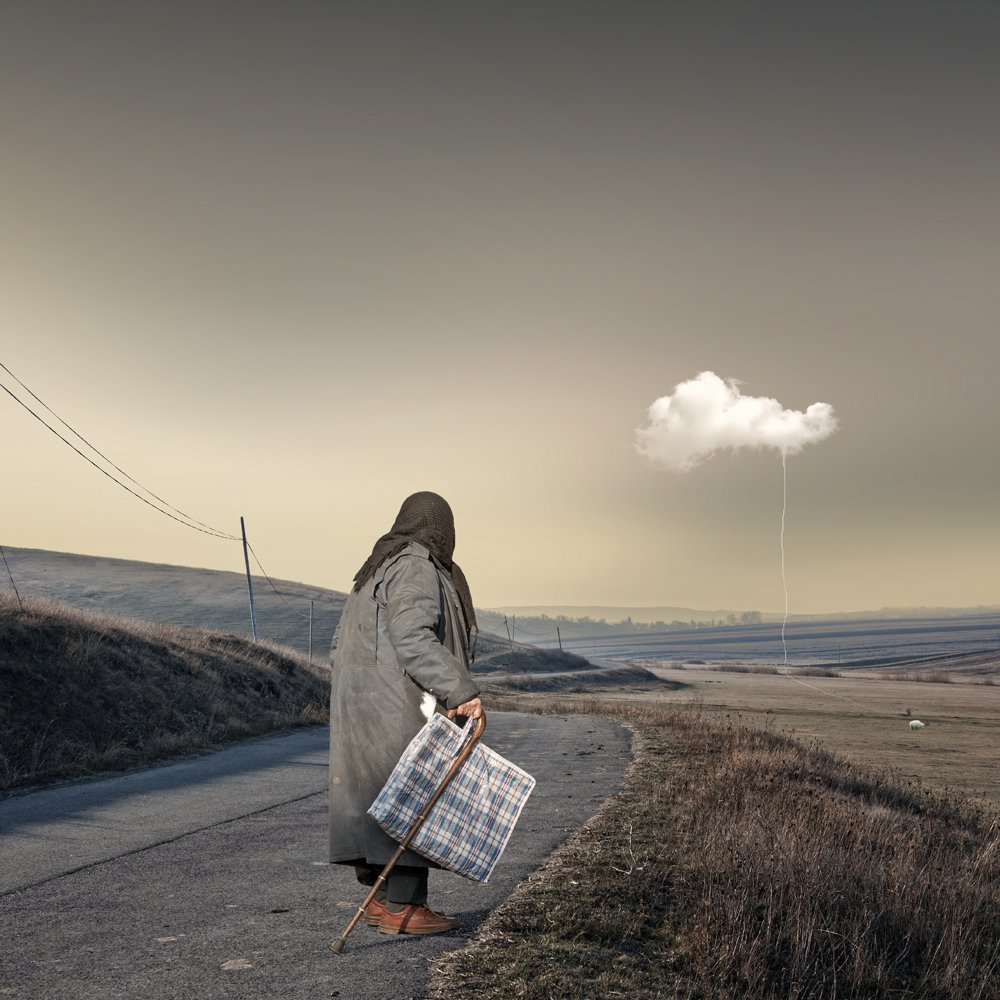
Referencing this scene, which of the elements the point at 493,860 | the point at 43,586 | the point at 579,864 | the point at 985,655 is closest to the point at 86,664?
the point at 579,864

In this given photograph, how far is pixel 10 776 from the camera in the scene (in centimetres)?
1093

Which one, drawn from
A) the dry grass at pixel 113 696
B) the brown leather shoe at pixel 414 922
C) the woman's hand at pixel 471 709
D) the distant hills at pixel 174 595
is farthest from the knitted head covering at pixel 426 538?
the distant hills at pixel 174 595

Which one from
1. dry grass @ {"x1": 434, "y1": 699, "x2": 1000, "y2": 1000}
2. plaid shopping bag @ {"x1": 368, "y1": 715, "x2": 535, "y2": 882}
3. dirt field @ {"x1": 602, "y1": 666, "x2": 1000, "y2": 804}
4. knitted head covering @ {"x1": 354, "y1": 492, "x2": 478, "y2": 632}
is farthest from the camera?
dirt field @ {"x1": 602, "y1": 666, "x2": 1000, "y2": 804}

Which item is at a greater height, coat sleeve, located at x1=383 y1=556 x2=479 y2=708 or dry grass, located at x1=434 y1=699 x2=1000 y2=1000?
coat sleeve, located at x1=383 y1=556 x2=479 y2=708

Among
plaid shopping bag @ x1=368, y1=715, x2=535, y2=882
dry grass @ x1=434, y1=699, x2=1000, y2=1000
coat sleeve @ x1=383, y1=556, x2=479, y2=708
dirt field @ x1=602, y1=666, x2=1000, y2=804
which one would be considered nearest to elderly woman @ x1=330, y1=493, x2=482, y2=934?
coat sleeve @ x1=383, y1=556, x2=479, y2=708

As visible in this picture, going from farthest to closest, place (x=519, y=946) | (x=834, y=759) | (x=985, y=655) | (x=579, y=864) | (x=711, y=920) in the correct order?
(x=985, y=655), (x=834, y=759), (x=579, y=864), (x=711, y=920), (x=519, y=946)

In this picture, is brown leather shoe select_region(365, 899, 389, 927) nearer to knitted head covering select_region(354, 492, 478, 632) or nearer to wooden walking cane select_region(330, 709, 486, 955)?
wooden walking cane select_region(330, 709, 486, 955)

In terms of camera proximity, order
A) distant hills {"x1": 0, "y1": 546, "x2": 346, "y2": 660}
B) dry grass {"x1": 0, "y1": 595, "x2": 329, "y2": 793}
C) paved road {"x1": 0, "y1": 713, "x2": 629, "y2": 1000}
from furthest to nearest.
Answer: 1. distant hills {"x1": 0, "y1": 546, "x2": 346, "y2": 660}
2. dry grass {"x1": 0, "y1": 595, "x2": 329, "y2": 793}
3. paved road {"x1": 0, "y1": 713, "x2": 629, "y2": 1000}

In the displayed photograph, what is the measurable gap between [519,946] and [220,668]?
18.3m

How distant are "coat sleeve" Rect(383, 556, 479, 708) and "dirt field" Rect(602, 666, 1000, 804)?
49.7ft

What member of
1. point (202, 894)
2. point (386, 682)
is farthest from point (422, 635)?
point (202, 894)

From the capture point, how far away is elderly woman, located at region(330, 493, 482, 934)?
4.61 meters

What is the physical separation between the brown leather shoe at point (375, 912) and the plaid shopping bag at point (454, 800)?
49 cm

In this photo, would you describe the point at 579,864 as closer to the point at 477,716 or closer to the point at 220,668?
the point at 477,716
